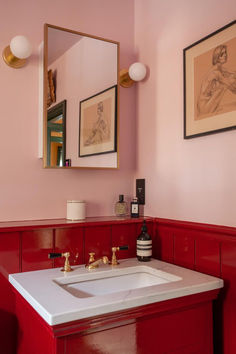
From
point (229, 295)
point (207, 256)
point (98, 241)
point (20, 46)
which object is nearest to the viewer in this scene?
point (229, 295)

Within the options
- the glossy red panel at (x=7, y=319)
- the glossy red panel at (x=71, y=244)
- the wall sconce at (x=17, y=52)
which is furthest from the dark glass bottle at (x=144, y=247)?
the wall sconce at (x=17, y=52)

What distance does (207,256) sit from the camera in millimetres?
1479

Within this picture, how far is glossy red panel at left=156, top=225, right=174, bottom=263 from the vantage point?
5.65 feet

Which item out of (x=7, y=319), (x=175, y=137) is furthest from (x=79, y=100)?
(x=7, y=319)

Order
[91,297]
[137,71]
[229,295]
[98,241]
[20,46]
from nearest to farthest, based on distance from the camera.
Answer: [91,297]
[229,295]
[20,46]
[98,241]
[137,71]

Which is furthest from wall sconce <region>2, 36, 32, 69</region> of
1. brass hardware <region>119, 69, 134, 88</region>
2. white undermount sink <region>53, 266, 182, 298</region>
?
white undermount sink <region>53, 266, 182, 298</region>

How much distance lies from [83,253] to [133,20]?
151cm

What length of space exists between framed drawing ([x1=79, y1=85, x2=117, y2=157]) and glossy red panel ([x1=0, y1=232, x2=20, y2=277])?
60cm

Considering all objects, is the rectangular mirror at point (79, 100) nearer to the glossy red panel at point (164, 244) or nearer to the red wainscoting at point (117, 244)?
the red wainscoting at point (117, 244)

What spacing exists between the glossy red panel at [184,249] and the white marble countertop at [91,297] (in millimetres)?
59

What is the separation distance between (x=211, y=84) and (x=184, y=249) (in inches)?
31.7

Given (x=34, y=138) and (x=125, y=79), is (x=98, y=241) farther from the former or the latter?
(x=125, y=79)

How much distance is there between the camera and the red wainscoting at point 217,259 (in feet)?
4.46

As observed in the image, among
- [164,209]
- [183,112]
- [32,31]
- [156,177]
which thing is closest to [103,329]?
[164,209]
